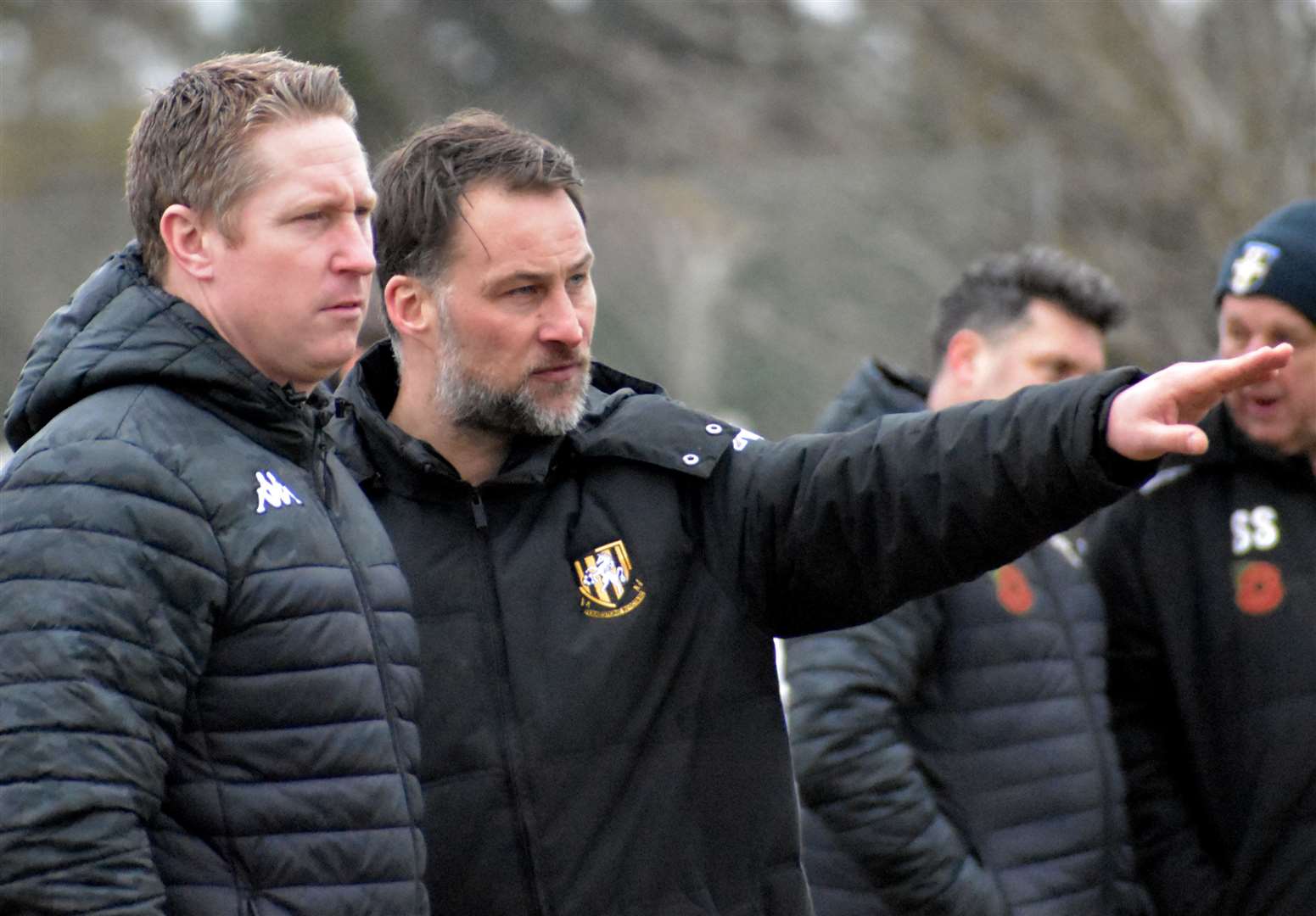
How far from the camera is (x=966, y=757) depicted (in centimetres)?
374

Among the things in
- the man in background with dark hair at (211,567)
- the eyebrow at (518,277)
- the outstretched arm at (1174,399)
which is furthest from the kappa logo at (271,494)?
the outstretched arm at (1174,399)

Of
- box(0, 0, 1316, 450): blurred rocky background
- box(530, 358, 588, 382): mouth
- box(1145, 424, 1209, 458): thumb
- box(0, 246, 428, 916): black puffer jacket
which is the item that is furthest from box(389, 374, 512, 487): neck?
box(0, 0, 1316, 450): blurred rocky background

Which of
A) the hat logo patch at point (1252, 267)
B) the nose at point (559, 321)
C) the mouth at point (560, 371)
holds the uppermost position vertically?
the hat logo patch at point (1252, 267)

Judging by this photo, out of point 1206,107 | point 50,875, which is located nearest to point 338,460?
point 50,875

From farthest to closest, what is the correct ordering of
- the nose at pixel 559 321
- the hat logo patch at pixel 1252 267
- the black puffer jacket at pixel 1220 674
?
the hat logo patch at pixel 1252 267 → the black puffer jacket at pixel 1220 674 → the nose at pixel 559 321

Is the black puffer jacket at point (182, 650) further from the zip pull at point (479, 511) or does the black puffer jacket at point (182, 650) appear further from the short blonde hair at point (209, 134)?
the zip pull at point (479, 511)

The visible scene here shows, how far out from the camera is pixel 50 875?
7.04ft

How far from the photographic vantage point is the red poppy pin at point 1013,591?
12.6 ft

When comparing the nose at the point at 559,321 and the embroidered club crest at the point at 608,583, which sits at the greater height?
the nose at the point at 559,321

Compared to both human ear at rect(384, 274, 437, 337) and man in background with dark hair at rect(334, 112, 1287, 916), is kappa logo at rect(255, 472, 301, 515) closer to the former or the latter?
man in background with dark hair at rect(334, 112, 1287, 916)

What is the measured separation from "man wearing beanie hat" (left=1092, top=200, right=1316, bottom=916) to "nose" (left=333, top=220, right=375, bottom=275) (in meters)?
2.09

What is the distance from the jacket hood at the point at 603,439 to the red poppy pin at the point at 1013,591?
1019 mm

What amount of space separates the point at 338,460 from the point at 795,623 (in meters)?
0.76

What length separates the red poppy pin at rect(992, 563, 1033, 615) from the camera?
3842mm
